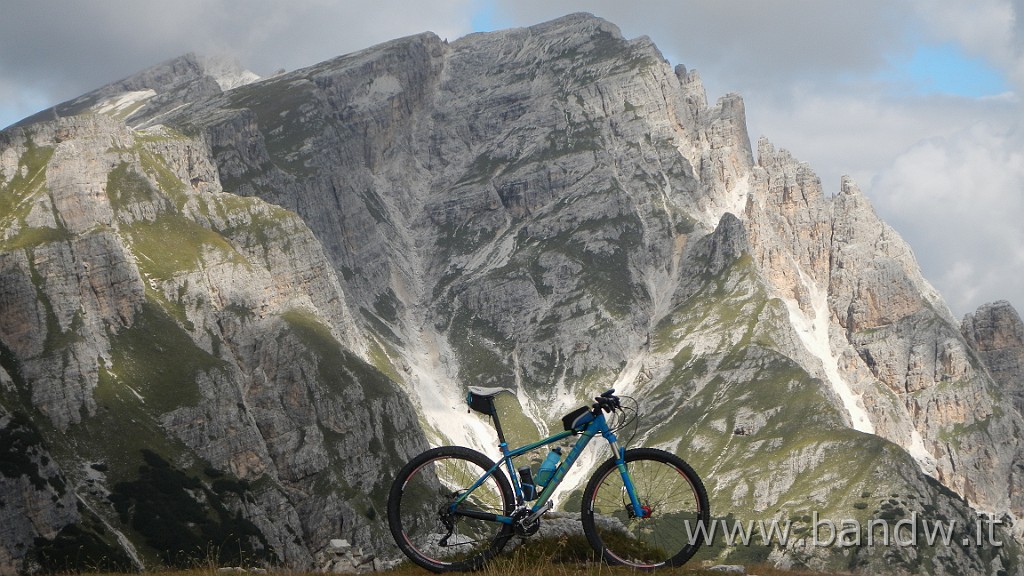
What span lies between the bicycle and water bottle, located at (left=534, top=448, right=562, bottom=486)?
0.08 ft

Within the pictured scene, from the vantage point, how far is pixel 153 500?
194375 millimetres

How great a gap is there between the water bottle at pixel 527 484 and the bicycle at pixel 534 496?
0.02m

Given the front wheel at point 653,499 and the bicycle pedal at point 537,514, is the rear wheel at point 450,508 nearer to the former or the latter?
the bicycle pedal at point 537,514

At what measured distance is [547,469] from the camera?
20734 millimetres

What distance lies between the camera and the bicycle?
2045 cm

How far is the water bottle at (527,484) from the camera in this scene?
2041 centimetres

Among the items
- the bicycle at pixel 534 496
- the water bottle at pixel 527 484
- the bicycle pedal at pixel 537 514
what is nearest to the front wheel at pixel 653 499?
the bicycle at pixel 534 496

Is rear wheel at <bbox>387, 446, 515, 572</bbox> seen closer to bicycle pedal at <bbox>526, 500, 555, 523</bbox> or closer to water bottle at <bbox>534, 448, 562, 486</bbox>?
bicycle pedal at <bbox>526, 500, 555, 523</bbox>

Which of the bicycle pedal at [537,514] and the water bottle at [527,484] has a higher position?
the water bottle at [527,484]

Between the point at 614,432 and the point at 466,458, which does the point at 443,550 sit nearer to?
the point at 466,458

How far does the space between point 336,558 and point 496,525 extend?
29.1 feet

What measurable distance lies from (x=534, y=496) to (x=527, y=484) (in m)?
0.33

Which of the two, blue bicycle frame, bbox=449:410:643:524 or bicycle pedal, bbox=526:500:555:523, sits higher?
blue bicycle frame, bbox=449:410:643:524

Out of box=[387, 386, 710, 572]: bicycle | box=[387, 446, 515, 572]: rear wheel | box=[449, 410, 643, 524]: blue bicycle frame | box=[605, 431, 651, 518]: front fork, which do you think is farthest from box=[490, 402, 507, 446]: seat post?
box=[605, 431, 651, 518]: front fork
